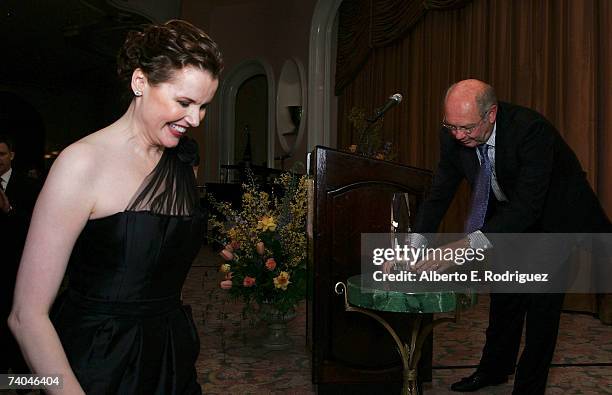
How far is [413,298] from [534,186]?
0.91 meters

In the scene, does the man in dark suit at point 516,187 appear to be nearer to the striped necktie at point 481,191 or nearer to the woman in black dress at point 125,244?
the striped necktie at point 481,191

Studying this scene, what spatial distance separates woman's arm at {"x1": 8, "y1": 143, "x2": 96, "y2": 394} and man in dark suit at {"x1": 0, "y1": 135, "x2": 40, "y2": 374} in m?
2.27

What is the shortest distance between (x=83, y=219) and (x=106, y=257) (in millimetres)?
101

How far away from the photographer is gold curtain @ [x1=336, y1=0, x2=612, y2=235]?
14.4ft

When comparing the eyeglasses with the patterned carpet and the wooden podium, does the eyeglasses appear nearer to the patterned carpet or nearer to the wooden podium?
the wooden podium

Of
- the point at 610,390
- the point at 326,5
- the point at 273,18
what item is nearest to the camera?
the point at 610,390

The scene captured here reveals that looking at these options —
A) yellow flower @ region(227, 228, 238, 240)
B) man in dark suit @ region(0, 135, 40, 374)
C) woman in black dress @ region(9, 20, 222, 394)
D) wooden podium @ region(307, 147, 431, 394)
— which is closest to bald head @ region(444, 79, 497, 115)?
Result: wooden podium @ region(307, 147, 431, 394)

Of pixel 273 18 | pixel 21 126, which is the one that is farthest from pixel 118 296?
pixel 21 126

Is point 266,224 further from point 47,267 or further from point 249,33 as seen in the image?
point 249,33

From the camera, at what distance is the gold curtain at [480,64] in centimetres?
438

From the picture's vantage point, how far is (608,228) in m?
2.51

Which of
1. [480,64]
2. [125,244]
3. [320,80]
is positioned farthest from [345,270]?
[320,80]

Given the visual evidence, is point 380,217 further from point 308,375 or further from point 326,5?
point 326,5

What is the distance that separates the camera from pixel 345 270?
2514mm
